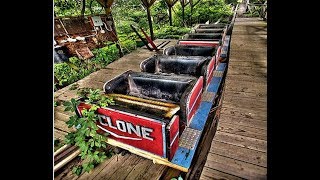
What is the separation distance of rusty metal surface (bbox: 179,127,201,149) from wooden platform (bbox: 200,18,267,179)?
0.72 m

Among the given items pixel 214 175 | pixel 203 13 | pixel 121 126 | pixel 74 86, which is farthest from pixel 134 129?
pixel 203 13

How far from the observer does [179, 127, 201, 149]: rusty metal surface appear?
12.1 feet

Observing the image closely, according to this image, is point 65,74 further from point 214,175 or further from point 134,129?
point 214,175

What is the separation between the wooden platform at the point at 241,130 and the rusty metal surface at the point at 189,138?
72 centimetres

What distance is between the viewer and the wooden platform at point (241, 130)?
7.93 feet

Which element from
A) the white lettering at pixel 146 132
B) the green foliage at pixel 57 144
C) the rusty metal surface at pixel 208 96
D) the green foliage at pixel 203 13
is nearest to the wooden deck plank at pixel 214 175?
the white lettering at pixel 146 132

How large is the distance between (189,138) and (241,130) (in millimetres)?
1084

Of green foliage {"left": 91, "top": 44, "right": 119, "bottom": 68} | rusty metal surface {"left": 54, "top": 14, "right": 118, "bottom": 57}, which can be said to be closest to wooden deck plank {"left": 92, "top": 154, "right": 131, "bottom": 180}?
rusty metal surface {"left": 54, "top": 14, "right": 118, "bottom": 57}

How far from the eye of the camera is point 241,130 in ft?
10.2

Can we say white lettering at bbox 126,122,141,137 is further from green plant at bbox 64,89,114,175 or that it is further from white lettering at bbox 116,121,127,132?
green plant at bbox 64,89,114,175

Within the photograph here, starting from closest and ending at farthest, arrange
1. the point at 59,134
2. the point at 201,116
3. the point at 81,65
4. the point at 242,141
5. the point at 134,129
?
1. the point at 242,141
2. the point at 134,129
3. the point at 59,134
4. the point at 201,116
5. the point at 81,65
